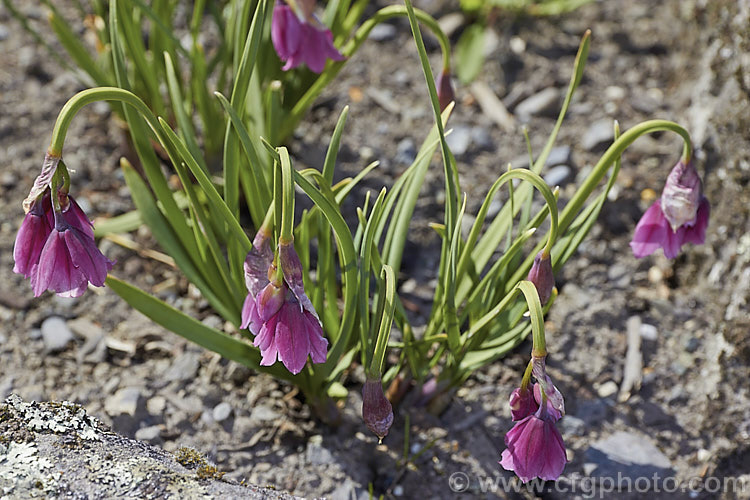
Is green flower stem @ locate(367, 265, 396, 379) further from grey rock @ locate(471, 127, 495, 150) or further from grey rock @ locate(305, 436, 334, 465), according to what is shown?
grey rock @ locate(471, 127, 495, 150)

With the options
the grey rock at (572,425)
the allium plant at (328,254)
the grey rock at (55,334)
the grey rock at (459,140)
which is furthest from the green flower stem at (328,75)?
the grey rock at (572,425)

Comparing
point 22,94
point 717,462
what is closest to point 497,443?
point 717,462

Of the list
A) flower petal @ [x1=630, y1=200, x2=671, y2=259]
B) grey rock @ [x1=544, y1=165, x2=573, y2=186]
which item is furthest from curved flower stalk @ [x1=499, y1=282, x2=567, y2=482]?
grey rock @ [x1=544, y1=165, x2=573, y2=186]

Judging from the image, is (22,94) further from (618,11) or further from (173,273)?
(618,11)

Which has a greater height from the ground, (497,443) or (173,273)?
(173,273)

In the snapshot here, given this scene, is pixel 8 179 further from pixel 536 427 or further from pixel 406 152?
pixel 536 427

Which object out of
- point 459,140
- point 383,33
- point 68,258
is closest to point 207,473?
point 68,258

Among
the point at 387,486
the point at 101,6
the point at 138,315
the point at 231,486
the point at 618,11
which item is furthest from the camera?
the point at 618,11

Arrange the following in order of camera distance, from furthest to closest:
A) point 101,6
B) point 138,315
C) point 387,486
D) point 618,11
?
point 618,11, point 101,6, point 138,315, point 387,486
